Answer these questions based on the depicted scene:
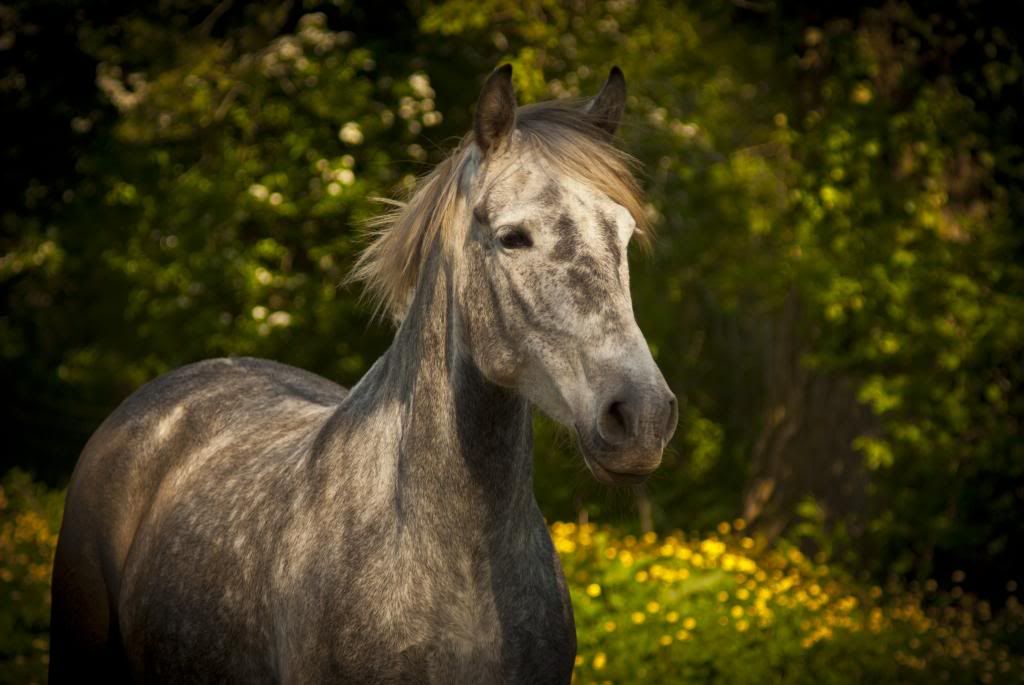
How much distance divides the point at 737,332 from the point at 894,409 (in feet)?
17.6

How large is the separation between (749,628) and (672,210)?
5.00 metres

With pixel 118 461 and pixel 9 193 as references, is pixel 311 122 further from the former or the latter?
pixel 118 461

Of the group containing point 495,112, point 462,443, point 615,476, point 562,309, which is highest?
point 495,112

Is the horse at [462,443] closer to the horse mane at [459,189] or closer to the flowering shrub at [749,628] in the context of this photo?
the horse mane at [459,189]

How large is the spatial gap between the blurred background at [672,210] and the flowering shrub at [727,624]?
0.05 meters

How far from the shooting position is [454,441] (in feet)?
9.55

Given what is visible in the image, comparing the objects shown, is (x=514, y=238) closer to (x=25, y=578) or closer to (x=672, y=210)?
(x=25, y=578)

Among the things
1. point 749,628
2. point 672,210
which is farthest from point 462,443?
point 672,210

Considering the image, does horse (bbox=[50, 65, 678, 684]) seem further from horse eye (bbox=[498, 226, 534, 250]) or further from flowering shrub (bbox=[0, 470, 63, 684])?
flowering shrub (bbox=[0, 470, 63, 684])

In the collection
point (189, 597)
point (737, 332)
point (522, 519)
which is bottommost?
point (737, 332)

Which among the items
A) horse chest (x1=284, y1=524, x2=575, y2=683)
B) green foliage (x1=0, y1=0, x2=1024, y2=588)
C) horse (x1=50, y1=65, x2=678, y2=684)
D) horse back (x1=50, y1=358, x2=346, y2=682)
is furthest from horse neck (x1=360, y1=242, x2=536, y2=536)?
green foliage (x1=0, y1=0, x2=1024, y2=588)

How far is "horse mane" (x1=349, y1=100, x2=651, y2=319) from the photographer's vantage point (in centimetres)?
289

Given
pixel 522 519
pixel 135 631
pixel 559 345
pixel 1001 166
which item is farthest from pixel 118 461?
pixel 1001 166

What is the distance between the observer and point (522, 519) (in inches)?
118
